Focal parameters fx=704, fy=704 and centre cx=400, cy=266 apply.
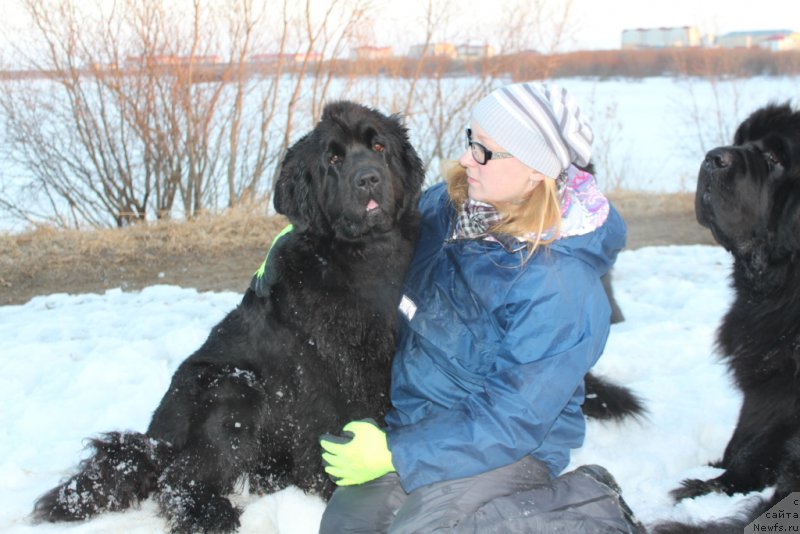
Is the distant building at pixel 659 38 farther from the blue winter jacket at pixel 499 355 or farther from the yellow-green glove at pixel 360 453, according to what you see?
the yellow-green glove at pixel 360 453

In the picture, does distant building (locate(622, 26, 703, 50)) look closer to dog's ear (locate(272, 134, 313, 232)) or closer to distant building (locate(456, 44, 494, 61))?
distant building (locate(456, 44, 494, 61))

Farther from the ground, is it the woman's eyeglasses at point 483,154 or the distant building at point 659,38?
the distant building at point 659,38

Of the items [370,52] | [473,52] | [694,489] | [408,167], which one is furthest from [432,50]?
[694,489]

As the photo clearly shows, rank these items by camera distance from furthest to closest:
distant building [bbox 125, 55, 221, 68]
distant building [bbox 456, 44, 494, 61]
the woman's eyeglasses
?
distant building [bbox 456, 44, 494, 61], distant building [bbox 125, 55, 221, 68], the woman's eyeglasses

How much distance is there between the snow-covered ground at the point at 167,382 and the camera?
263 cm

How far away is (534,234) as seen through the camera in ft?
6.82

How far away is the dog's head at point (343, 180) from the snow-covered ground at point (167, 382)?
106cm

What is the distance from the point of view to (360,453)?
2.11 meters

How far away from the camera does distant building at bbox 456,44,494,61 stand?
8.08 metres

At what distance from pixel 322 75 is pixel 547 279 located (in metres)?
6.39

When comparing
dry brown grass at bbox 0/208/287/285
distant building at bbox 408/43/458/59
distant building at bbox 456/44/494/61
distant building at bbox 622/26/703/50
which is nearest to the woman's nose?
dry brown grass at bbox 0/208/287/285

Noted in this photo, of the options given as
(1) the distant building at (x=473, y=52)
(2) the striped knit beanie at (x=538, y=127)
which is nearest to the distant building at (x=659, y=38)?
(1) the distant building at (x=473, y=52)

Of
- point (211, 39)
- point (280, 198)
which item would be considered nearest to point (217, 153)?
point (211, 39)

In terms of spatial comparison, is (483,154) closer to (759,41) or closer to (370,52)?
(370,52)
